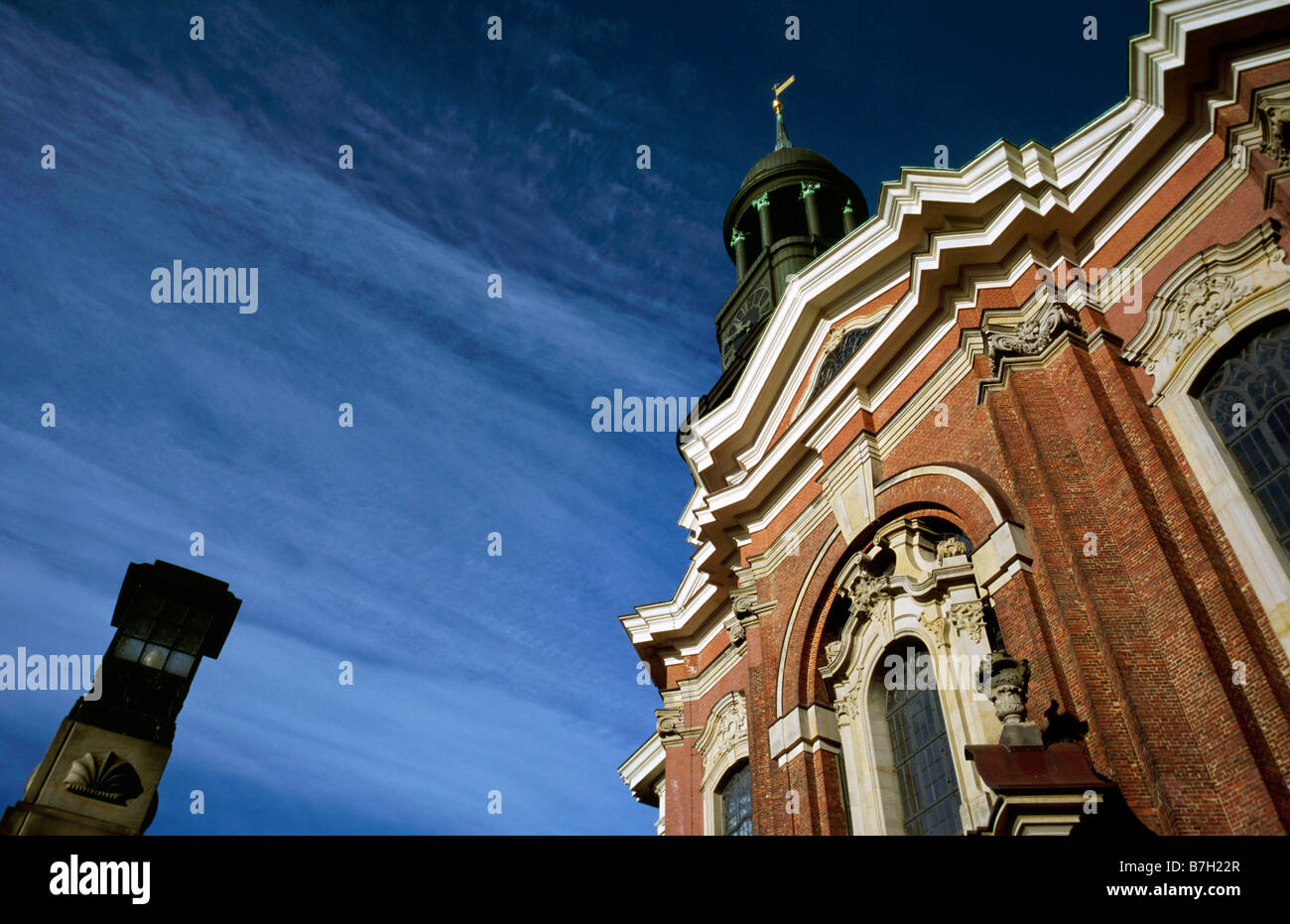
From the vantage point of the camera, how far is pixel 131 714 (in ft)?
15.8

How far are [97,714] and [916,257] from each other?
10930mm

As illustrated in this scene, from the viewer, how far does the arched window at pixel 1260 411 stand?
8.73 m

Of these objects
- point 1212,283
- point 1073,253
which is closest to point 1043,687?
point 1212,283

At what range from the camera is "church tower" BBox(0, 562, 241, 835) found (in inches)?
180

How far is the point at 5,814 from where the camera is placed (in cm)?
475

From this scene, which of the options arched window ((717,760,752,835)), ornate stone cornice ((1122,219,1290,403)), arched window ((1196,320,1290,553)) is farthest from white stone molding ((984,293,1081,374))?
arched window ((717,760,752,835))

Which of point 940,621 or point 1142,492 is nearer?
point 1142,492

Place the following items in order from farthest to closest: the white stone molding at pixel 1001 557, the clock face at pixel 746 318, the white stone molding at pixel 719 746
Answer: the clock face at pixel 746 318 < the white stone molding at pixel 719 746 < the white stone molding at pixel 1001 557

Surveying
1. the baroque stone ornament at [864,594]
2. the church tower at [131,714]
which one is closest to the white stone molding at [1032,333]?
the baroque stone ornament at [864,594]

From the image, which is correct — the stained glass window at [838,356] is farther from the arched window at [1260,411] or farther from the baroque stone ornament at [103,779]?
the baroque stone ornament at [103,779]

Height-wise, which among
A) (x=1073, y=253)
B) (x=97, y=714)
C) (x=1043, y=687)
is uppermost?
(x=1073, y=253)

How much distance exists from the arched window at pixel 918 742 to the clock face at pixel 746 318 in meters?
11.8

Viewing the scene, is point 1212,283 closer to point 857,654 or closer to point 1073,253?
point 1073,253

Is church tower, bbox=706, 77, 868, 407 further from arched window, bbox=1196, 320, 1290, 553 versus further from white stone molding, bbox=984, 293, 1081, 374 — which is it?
arched window, bbox=1196, 320, 1290, 553
